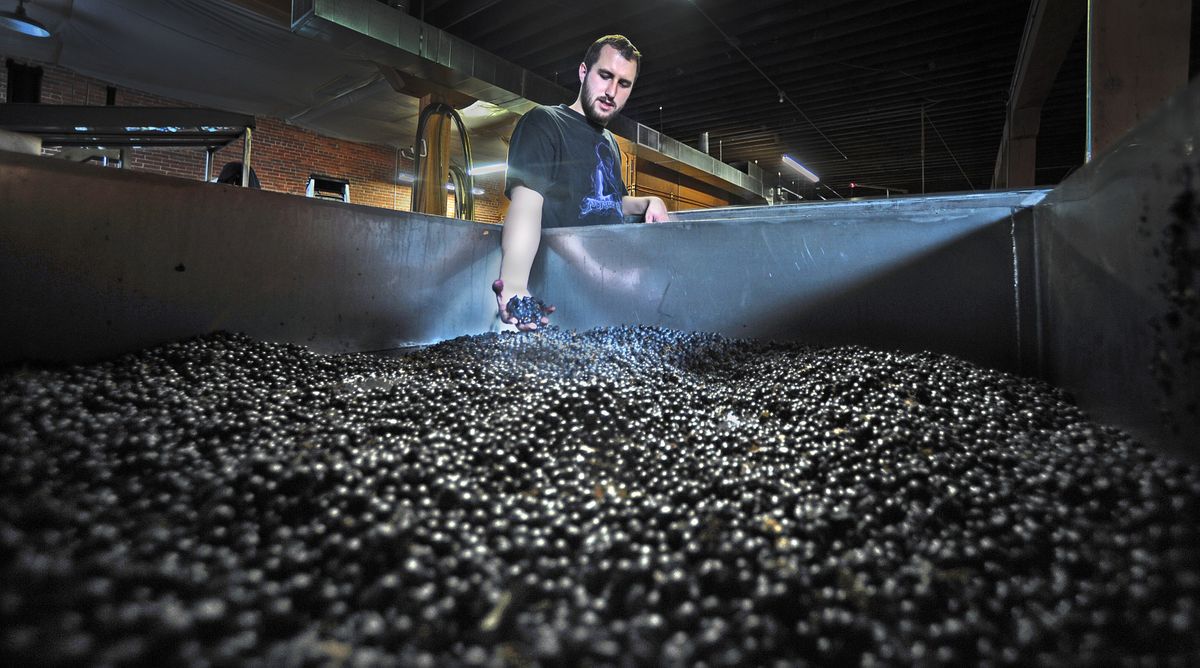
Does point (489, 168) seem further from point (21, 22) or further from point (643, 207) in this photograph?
point (643, 207)

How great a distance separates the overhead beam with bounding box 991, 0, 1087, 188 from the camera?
3804 millimetres

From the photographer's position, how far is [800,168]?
401 inches

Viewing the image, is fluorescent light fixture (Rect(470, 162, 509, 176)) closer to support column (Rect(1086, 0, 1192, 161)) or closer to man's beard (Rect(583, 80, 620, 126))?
man's beard (Rect(583, 80, 620, 126))

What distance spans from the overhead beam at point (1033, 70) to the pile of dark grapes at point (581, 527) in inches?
171

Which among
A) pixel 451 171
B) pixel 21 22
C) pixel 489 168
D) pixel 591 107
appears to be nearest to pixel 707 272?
pixel 591 107

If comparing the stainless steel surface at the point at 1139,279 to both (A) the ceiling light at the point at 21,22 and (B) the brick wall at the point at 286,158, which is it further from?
(B) the brick wall at the point at 286,158

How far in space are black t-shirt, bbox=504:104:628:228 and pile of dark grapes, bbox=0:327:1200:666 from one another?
149 cm

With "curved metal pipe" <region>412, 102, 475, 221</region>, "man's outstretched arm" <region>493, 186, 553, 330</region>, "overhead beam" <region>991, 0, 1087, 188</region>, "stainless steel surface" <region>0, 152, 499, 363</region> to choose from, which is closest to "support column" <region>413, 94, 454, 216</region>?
"curved metal pipe" <region>412, 102, 475, 221</region>

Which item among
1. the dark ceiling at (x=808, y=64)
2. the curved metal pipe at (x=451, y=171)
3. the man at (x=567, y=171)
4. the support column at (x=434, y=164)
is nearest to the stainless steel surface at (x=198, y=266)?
the man at (x=567, y=171)

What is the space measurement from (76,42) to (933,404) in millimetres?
8134

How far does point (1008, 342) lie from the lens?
159cm

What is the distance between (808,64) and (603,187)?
460 cm

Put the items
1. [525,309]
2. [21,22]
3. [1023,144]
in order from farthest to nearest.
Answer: [1023,144]
[21,22]
[525,309]

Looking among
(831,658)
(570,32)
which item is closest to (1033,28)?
(570,32)
